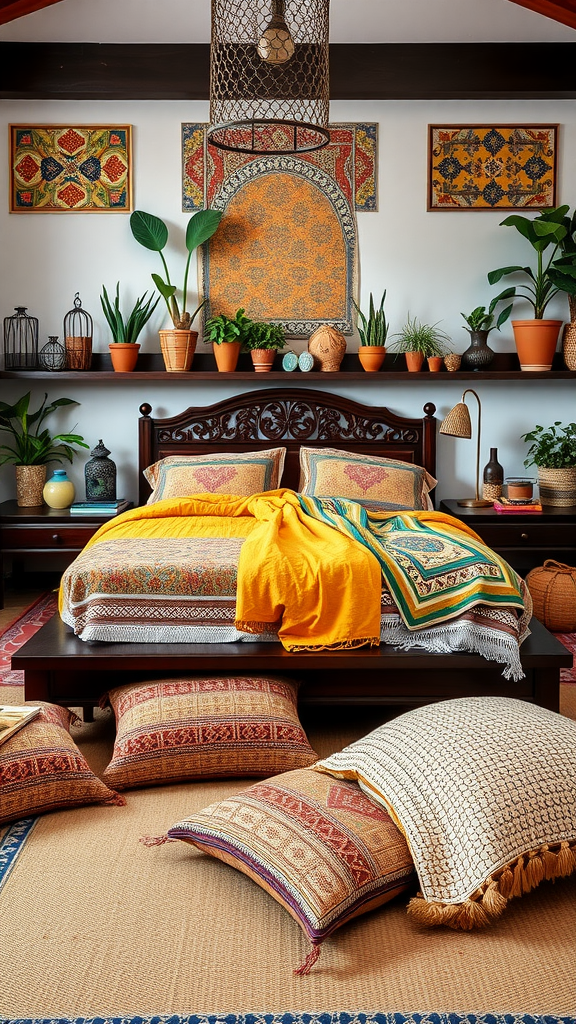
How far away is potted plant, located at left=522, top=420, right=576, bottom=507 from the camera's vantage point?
209 inches

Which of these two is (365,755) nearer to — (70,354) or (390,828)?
(390,828)

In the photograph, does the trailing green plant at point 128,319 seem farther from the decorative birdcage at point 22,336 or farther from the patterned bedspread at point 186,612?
the patterned bedspread at point 186,612

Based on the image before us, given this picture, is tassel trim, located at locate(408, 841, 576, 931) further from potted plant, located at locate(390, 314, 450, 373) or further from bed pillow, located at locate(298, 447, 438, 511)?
potted plant, located at locate(390, 314, 450, 373)

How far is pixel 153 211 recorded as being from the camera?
553 centimetres

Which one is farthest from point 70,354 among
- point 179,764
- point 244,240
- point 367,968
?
point 367,968

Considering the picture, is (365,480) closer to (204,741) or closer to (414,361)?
(414,361)

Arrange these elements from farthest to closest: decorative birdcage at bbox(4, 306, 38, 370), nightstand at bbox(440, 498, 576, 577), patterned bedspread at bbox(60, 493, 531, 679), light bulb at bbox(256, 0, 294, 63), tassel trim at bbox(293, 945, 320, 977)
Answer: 1. decorative birdcage at bbox(4, 306, 38, 370)
2. nightstand at bbox(440, 498, 576, 577)
3. patterned bedspread at bbox(60, 493, 531, 679)
4. light bulb at bbox(256, 0, 294, 63)
5. tassel trim at bbox(293, 945, 320, 977)

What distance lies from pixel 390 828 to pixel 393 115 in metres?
4.44

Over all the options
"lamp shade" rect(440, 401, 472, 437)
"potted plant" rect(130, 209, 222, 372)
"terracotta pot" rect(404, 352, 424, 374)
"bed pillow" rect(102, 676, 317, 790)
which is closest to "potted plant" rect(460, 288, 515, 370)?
"terracotta pot" rect(404, 352, 424, 374)

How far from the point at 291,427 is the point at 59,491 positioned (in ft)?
4.44

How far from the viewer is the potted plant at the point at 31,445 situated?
5.46 meters

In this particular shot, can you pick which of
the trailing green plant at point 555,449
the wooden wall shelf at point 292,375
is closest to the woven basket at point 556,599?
the trailing green plant at point 555,449

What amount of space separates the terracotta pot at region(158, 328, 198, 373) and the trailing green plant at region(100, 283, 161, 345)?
6.3 inches

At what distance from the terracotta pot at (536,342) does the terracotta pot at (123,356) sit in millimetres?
2138
